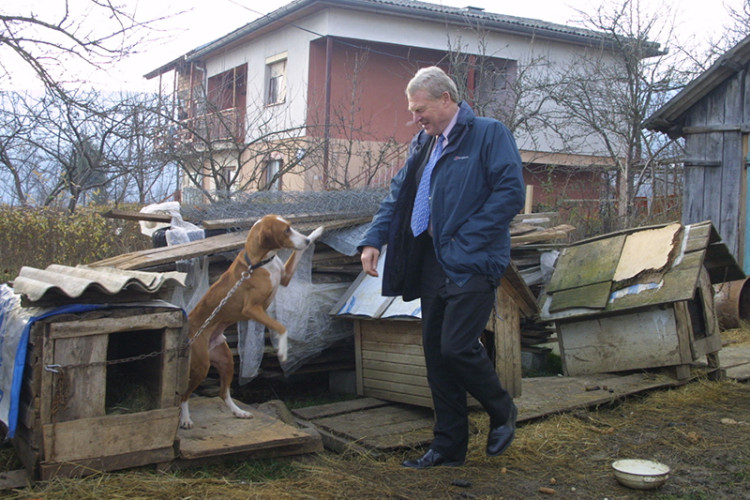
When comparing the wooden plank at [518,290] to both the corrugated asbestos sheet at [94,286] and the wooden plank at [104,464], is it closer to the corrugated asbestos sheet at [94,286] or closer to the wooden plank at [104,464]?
the corrugated asbestos sheet at [94,286]

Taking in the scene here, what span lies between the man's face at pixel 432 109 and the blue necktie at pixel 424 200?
0.37 ft

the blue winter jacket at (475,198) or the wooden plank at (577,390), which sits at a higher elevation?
the blue winter jacket at (475,198)

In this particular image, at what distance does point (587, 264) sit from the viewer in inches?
257

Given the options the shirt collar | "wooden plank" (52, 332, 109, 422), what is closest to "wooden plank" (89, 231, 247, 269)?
"wooden plank" (52, 332, 109, 422)

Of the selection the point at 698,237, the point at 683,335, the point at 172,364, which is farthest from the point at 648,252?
the point at 172,364

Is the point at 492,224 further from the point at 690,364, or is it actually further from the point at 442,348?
the point at 690,364

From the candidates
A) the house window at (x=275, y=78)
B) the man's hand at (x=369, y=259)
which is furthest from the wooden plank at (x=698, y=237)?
the house window at (x=275, y=78)

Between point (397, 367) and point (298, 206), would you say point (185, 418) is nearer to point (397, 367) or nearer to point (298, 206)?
point (397, 367)

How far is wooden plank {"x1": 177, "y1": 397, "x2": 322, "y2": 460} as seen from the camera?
3.68 m

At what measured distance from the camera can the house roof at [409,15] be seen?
1731 cm

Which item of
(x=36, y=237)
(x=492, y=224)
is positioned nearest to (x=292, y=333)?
(x=492, y=224)

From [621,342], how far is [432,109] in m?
3.34

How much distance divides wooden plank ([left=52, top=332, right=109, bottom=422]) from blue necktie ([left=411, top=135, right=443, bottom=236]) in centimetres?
168

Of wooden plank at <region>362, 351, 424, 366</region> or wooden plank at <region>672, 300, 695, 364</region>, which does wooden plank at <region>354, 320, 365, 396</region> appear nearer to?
wooden plank at <region>362, 351, 424, 366</region>
